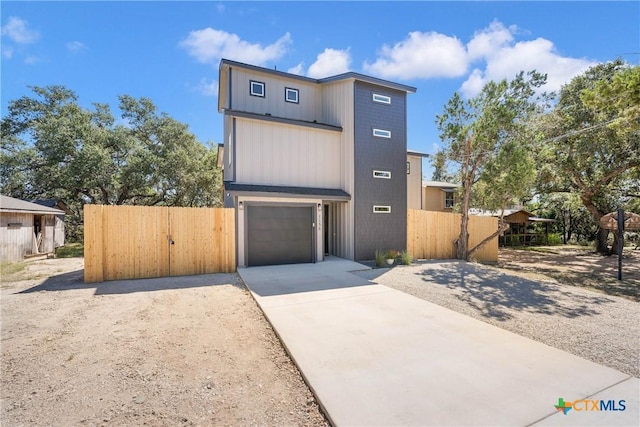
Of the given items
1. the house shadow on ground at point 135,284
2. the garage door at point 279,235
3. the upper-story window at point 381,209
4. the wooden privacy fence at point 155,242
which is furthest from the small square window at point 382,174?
the house shadow on ground at point 135,284

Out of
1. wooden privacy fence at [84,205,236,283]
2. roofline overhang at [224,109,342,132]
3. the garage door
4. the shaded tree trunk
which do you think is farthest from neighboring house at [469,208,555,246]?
wooden privacy fence at [84,205,236,283]

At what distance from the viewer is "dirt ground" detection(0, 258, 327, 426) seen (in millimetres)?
2598

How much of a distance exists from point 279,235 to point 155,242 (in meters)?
A: 3.89

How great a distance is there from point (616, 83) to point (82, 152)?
75.9 feet

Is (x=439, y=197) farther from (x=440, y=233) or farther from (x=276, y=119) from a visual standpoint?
(x=276, y=119)

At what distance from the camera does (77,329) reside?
4.60 m

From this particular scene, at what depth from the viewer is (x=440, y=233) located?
12.5m

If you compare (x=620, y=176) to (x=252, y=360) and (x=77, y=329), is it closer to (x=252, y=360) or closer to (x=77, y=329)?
(x=252, y=360)

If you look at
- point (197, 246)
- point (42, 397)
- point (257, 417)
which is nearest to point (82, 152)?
point (197, 246)

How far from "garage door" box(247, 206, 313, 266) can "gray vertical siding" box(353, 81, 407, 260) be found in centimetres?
203

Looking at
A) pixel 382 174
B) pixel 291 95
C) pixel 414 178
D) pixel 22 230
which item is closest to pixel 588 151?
pixel 414 178

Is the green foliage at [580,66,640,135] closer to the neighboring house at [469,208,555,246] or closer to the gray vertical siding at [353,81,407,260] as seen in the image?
the gray vertical siding at [353,81,407,260]

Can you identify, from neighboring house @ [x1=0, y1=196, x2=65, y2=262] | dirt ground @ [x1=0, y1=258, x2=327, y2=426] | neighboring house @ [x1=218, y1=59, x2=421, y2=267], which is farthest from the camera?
neighboring house @ [x1=0, y1=196, x2=65, y2=262]

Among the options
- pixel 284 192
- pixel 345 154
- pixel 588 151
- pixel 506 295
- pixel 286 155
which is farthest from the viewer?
pixel 588 151
